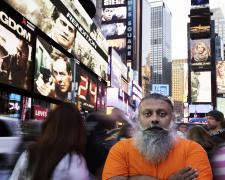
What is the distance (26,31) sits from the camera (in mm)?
29344

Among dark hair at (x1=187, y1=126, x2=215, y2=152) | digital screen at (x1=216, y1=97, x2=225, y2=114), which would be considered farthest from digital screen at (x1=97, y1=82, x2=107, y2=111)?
digital screen at (x1=216, y1=97, x2=225, y2=114)

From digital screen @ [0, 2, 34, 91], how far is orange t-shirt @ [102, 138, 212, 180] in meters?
23.4

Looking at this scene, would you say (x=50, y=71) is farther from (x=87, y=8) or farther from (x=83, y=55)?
(x=87, y=8)

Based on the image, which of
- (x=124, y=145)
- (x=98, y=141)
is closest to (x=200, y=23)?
(x=98, y=141)

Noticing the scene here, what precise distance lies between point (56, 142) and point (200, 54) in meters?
105

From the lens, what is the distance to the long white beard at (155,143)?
8.44 feet

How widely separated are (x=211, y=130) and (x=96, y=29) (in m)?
47.0

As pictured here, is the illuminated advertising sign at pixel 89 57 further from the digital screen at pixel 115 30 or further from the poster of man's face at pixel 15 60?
the digital screen at pixel 115 30

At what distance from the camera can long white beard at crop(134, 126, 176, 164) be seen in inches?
101

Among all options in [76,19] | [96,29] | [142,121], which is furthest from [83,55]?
[142,121]

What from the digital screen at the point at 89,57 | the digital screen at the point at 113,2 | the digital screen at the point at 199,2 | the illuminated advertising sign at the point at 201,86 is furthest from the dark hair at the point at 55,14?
the digital screen at the point at 199,2

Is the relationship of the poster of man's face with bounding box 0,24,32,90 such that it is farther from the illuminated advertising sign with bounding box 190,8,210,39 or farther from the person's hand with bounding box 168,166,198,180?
the illuminated advertising sign with bounding box 190,8,210,39

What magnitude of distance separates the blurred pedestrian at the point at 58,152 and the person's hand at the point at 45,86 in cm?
2776

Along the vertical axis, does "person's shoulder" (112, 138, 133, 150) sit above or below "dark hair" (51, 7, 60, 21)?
below
